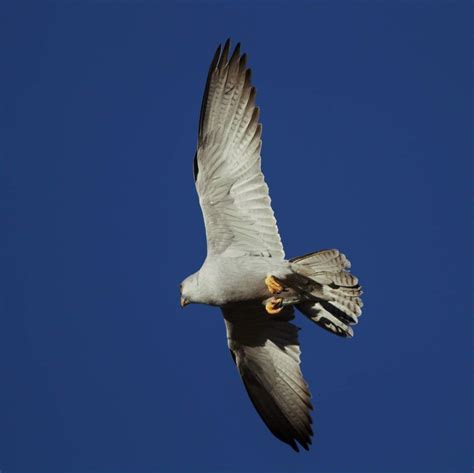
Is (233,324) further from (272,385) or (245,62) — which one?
(245,62)

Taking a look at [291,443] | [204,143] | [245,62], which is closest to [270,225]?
[204,143]

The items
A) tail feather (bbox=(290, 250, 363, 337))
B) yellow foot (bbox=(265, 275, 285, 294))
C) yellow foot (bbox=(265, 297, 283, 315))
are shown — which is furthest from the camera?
yellow foot (bbox=(265, 297, 283, 315))

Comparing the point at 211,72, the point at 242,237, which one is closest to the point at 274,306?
the point at 242,237

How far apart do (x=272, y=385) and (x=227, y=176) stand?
2.70m

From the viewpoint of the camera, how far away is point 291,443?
37.3 ft

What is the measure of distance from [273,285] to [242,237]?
2.28 ft

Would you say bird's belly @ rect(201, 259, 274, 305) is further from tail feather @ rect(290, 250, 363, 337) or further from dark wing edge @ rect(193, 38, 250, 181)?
dark wing edge @ rect(193, 38, 250, 181)

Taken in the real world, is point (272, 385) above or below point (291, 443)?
above

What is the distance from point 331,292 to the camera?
10.4m

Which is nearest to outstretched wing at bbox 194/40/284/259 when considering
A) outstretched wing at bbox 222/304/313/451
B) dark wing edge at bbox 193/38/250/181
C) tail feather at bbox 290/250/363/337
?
dark wing edge at bbox 193/38/250/181

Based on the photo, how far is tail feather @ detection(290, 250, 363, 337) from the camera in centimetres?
1013

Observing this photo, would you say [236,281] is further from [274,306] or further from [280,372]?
[280,372]

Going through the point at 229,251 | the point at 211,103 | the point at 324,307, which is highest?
the point at 211,103

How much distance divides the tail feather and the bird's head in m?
1.10
